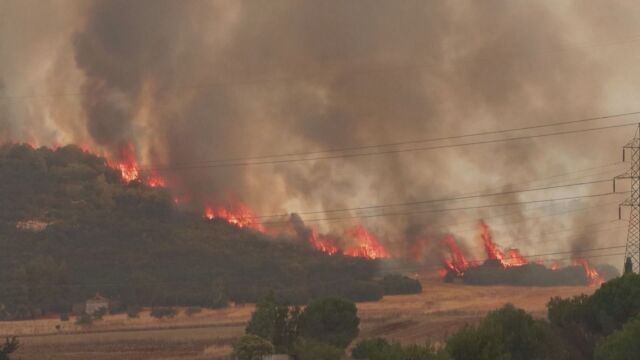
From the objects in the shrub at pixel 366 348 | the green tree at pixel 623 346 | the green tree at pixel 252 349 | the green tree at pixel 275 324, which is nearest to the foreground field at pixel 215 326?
the green tree at pixel 275 324

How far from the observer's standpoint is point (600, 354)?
5459 cm

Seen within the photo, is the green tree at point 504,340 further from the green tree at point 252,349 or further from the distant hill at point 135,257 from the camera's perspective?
the distant hill at point 135,257

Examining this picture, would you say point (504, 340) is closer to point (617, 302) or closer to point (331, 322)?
point (617, 302)

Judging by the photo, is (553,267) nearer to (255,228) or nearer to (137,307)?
(255,228)

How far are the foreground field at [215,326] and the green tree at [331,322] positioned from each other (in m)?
8.58

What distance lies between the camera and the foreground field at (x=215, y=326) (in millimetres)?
100938

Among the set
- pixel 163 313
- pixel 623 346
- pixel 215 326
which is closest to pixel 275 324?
pixel 623 346

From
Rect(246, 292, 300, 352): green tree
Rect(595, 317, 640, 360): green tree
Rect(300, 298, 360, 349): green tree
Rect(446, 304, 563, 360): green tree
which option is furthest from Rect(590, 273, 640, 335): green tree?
Rect(246, 292, 300, 352): green tree

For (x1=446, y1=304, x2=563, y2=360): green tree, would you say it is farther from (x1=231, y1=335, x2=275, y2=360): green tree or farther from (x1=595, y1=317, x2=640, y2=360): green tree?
(x1=231, y1=335, x2=275, y2=360): green tree

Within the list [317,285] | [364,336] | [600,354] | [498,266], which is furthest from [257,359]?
[498,266]

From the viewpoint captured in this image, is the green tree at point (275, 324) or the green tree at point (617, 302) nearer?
the green tree at point (617, 302)

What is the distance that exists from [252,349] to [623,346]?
88.9 ft

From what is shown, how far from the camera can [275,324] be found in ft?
263

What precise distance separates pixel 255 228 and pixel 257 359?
119m
